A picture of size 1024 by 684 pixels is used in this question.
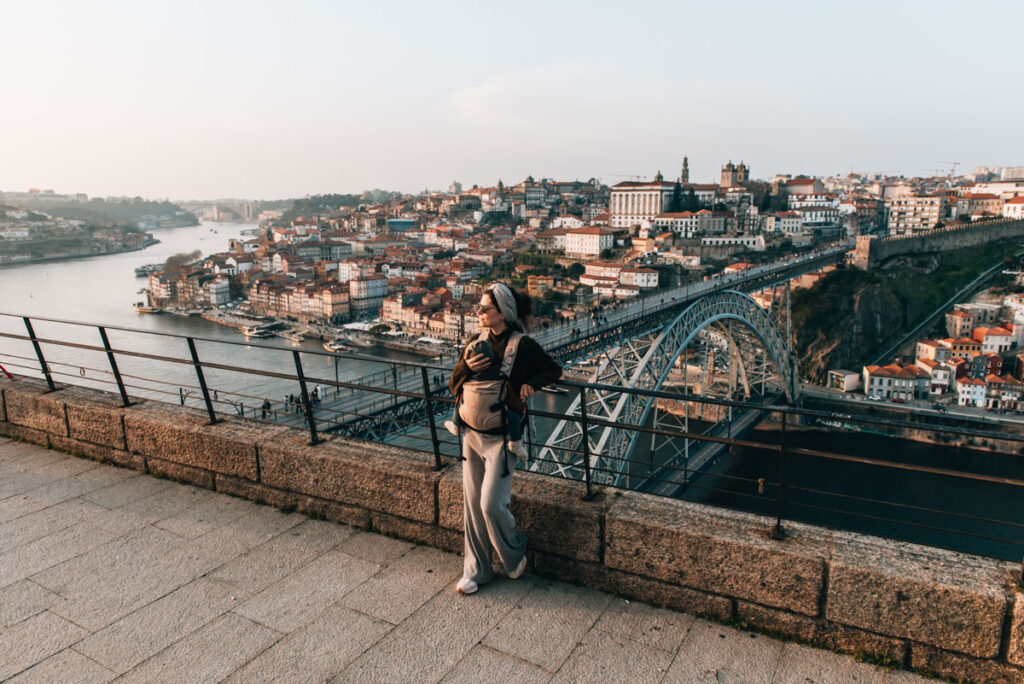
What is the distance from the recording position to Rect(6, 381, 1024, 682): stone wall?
1607 mm

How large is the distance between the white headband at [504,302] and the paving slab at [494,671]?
0.88 metres

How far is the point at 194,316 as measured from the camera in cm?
4819

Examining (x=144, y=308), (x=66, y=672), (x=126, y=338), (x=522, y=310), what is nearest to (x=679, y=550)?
(x=522, y=310)

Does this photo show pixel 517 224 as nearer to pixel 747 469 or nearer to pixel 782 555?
pixel 747 469

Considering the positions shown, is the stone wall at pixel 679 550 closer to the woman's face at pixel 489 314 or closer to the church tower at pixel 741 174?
the woman's face at pixel 489 314

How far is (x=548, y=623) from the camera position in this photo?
Answer: 1.86m

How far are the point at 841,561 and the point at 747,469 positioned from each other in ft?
80.4

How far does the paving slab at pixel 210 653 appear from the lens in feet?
5.47

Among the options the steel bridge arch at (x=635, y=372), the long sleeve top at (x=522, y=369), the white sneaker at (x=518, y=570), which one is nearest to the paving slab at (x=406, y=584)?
the white sneaker at (x=518, y=570)

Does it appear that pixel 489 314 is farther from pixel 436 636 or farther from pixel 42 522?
pixel 42 522

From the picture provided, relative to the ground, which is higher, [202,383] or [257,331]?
[202,383]

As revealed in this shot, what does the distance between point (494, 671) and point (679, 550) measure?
60 centimetres

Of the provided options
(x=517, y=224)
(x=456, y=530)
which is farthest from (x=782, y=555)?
→ (x=517, y=224)

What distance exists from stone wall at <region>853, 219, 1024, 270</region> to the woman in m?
48.5
